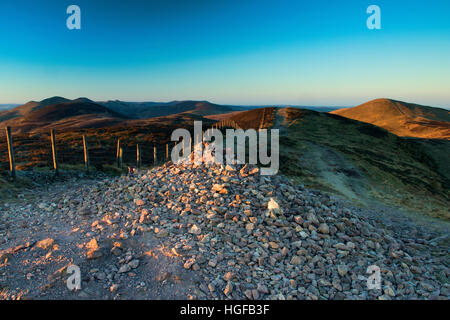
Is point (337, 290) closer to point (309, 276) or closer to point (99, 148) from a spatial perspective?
point (309, 276)

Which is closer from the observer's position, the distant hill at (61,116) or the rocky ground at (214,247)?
the rocky ground at (214,247)

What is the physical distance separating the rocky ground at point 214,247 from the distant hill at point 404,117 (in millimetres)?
65099

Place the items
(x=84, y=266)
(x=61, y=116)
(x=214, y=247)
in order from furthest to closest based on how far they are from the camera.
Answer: (x=61, y=116) → (x=214, y=247) → (x=84, y=266)

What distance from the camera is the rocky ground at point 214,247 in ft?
→ 17.0

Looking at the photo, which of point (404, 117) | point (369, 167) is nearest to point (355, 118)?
point (404, 117)

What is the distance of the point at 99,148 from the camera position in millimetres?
29312

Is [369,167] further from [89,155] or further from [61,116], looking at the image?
[61,116]

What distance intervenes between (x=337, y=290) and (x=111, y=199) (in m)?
8.41

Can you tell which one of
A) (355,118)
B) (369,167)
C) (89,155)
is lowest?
(369,167)

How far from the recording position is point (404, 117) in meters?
79.8

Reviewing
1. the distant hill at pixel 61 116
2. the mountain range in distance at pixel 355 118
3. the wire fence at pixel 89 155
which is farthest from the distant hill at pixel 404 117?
the distant hill at pixel 61 116

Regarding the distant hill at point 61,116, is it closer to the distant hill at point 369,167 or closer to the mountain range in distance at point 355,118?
the mountain range in distance at point 355,118

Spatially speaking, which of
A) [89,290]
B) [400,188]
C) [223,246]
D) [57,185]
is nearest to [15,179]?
[57,185]

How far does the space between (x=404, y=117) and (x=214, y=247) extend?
97.4 metres
